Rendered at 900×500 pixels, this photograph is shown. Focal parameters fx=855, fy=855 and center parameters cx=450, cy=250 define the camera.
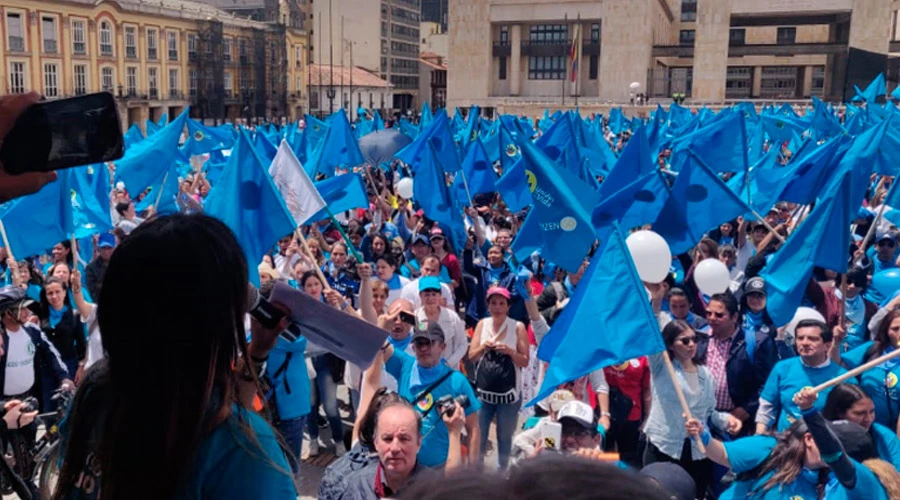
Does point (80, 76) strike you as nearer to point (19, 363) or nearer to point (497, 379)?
point (19, 363)

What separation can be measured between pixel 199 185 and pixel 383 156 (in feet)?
11.8

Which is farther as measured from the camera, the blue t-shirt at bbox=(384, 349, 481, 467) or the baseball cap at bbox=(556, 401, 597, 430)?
the blue t-shirt at bbox=(384, 349, 481, 467)

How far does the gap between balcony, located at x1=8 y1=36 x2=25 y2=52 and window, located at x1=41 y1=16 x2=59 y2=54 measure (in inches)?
52.2

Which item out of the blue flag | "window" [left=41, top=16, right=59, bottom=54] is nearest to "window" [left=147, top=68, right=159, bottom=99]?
"window" [left=41, top=16, right=59, bottom=54]

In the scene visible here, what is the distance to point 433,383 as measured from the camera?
14.2ft

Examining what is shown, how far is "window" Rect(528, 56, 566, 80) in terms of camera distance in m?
63.1

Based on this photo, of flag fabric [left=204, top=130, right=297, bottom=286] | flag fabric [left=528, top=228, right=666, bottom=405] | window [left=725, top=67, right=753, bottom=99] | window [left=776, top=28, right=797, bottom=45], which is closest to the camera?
flag fabric [left=528, top=228, right=666, bottom=405]

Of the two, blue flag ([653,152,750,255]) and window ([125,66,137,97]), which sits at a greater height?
window ([125,66,137,97])

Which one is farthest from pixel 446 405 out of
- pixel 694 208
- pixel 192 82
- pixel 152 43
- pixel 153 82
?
pixel 192 82

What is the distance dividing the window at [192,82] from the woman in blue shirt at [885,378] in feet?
190

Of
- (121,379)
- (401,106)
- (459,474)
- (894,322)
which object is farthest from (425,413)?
(401,106)

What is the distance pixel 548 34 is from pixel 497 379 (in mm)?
60877

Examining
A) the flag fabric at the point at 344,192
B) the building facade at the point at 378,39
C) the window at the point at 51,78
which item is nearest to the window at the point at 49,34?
the window at the point at 51,78

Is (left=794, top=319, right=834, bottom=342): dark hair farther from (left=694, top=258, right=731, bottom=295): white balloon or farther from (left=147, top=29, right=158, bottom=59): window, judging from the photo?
(left=147, top=29, right=158, bottom=59): window
